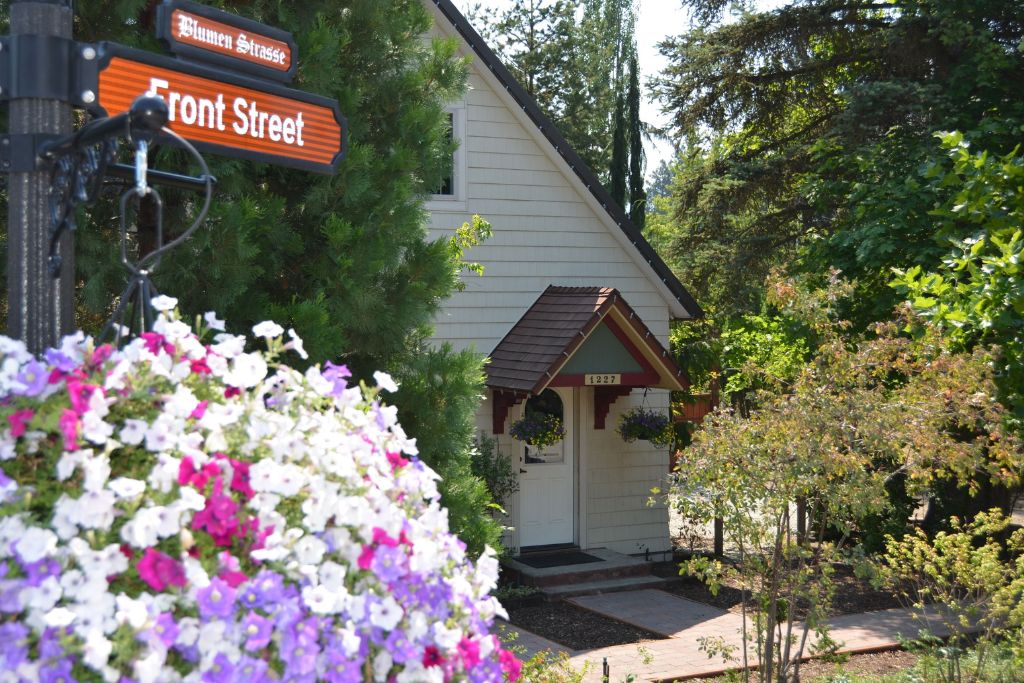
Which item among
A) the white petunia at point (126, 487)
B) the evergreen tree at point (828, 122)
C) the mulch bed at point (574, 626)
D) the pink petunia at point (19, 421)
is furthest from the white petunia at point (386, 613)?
the evergreen tree at point (828, 122)

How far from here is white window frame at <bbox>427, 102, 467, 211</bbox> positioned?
12.9 m

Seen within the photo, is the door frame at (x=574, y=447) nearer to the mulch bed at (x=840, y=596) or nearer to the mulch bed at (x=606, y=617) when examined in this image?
the mulch bed at (x=606, y=617)

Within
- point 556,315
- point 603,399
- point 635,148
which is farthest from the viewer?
point 635,148

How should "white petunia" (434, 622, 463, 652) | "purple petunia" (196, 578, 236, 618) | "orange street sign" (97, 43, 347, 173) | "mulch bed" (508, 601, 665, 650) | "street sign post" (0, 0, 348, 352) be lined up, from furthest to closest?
1. "mulch bed" (508, 601, 665, 650)
2. "orange street sign" (97, 43, 347, 173)
3. "street sign post" (0, 0, 348, 352)
4. "white petunia" (434, 622, 463, 652)
5. "purple petunia" (196, 578, 236, 618)

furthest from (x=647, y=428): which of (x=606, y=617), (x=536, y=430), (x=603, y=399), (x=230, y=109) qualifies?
(x=230, y=109)

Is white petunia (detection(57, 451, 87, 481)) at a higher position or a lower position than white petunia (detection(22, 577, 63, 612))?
higher

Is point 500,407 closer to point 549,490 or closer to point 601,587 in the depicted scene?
point 549,490

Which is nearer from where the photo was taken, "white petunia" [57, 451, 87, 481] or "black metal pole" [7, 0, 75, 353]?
"white petunia" [57, 451, 87, 481]

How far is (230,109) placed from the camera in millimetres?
3248

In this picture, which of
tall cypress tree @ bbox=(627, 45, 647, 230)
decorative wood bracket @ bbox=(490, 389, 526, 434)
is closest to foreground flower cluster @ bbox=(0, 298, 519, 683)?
decorative wood bracket @ bbox=(490, 389, 526, 434)

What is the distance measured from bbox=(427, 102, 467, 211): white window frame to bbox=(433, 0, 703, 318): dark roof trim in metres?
0.65

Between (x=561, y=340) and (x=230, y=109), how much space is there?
30.8 ft

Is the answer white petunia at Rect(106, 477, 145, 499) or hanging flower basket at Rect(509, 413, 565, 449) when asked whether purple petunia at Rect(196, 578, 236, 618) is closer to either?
white petunia at Rect(106, 477, 145, 499)

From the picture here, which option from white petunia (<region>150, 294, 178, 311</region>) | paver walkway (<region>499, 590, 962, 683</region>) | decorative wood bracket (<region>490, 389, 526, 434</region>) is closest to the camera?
white petunia (<region>150, 294, 178, 311</region>)
